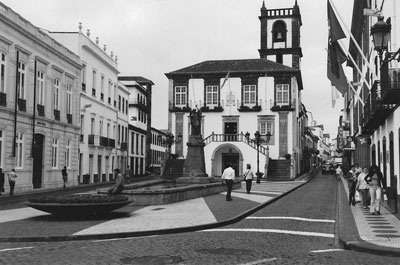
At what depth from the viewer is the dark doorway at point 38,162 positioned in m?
32.2

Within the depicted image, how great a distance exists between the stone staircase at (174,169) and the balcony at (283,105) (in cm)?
1115

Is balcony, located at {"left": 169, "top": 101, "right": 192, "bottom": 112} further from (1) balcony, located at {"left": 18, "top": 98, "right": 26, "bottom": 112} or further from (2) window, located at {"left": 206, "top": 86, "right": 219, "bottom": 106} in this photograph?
(1) balcony, located at {"left": 18, "top": 98, "right": 26, "bottom": 112}

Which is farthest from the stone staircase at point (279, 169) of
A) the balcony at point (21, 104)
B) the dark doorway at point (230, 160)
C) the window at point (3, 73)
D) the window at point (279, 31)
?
the window at point (3, 73)

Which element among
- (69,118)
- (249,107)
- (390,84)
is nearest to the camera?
(390,84)

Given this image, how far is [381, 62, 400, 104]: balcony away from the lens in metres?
14.4

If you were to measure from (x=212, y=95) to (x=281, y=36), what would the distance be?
11883 millimetres

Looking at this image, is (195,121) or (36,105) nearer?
(195,121)

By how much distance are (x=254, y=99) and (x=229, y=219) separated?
41.7 metres

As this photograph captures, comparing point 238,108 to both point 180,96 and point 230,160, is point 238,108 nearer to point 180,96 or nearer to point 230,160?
point 230,160

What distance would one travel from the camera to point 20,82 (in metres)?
29.6

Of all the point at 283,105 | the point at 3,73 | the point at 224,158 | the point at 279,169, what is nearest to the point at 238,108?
the point at 283,105

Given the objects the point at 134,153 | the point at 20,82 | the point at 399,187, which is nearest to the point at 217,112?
the point at 134,153

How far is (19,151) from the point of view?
1172 inches

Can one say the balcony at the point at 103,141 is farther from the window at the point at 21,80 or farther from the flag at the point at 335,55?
the flag at the point at 335,55
